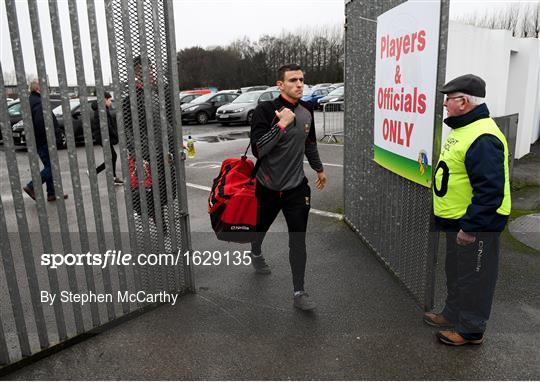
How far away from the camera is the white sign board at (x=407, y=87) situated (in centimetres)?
317

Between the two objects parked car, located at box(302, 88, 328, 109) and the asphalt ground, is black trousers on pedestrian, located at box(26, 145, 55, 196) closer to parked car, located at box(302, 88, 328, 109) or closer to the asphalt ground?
the asphalt ground

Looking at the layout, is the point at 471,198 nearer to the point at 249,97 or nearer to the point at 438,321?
the point at 438,321

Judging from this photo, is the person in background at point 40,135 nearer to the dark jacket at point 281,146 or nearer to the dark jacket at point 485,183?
the dark jacket at point 281,146

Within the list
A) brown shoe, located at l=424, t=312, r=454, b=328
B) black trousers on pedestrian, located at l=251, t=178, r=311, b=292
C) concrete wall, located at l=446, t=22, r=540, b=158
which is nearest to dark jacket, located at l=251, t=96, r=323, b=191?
black trousers on pedestrian, located at l=251, t=178, r=311, b=292

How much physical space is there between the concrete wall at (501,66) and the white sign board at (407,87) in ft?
13.1

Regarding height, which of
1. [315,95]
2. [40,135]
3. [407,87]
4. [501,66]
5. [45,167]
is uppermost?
[501,66]

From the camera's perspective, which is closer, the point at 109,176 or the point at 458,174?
Answer: the point at 458,174

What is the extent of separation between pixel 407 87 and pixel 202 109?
18.4 m

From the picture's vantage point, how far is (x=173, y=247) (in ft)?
12.1

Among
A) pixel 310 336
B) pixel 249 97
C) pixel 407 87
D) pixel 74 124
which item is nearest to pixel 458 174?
pixel 407 87

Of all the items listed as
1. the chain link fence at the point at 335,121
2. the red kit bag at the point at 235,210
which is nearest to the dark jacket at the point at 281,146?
the red kit bag at the point at 235,210

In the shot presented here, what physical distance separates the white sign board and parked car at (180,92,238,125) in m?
17.6

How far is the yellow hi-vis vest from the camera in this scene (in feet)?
8.93

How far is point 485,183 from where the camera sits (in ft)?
8.59
